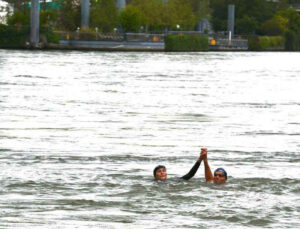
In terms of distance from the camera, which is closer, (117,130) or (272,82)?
(117,130)

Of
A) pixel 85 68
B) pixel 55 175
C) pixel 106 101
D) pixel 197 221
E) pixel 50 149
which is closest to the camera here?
pixel 197 221

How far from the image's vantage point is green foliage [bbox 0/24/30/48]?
3991 inches

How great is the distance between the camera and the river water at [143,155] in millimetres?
14830

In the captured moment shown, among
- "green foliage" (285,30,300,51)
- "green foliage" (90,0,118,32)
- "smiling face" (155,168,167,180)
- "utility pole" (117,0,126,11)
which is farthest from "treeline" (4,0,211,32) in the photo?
"smiling face" (155,168,167,180)

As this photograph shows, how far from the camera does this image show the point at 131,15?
368ft

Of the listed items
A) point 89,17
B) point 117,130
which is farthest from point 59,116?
point 89,17

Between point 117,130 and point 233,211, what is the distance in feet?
38.6

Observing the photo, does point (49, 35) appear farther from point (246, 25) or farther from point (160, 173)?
point (160, 173)

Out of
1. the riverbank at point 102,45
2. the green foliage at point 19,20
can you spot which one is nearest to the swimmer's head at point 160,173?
the riverbank at point 102,45

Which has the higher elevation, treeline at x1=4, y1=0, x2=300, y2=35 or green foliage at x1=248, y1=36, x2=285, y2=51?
treeline at x1=4, y1=0, x2=300, y2=35

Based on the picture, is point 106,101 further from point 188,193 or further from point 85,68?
point 85,68

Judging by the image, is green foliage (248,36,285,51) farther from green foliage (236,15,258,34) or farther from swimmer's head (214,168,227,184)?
swimmer's head (214,168,227,184)

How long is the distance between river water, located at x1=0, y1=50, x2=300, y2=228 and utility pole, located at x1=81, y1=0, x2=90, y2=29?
2674 inches

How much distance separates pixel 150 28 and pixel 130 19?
13987 mm
